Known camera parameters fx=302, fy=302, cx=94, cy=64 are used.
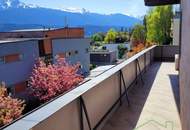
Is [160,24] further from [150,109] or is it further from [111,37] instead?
[111,37]

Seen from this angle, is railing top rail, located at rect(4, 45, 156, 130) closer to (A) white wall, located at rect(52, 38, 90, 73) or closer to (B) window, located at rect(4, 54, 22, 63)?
(B) window, located at rect(4, 54, 22, 63)

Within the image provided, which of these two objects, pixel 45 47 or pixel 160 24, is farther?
pixel 160 24

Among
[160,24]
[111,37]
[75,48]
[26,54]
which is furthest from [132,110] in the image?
[111,37]

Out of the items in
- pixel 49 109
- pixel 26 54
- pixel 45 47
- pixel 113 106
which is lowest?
pixel 26 54

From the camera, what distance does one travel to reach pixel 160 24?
30531 millimetres

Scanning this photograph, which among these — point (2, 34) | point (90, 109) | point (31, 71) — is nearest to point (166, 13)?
point (31, 71)

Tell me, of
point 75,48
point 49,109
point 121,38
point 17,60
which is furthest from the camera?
point 121,38

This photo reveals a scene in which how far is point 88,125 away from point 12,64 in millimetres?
19242

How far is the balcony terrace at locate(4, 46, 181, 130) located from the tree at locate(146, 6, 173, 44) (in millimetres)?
23206

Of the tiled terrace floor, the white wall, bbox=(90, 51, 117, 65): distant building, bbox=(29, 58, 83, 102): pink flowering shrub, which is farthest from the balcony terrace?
bbox=(90, 51, 117, 65): distant building

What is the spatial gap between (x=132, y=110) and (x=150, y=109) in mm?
307

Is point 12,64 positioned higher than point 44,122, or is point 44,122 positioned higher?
point 44,122

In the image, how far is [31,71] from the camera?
78.2 ft

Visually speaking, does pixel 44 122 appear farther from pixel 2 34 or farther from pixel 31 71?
pixel 2 34
